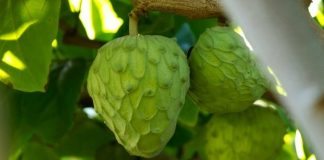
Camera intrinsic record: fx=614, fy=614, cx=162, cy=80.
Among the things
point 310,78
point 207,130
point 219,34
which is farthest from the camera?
point 207,130

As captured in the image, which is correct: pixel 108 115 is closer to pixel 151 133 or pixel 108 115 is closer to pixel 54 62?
pixel 151 133

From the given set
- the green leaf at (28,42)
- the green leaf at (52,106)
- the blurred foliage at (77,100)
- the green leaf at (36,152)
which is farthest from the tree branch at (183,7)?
the green leaf at (36,152)

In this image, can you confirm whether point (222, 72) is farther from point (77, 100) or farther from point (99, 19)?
point (77, 100)

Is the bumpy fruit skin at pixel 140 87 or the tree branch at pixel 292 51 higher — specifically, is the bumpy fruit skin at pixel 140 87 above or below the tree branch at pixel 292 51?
below

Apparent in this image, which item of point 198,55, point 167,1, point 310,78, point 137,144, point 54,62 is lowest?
point 54,62

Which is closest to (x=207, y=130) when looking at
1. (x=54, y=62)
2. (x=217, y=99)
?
(x=217, y=99)

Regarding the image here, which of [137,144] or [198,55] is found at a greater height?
[198,55]

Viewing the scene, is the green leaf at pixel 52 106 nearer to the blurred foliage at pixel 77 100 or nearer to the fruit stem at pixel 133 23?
the blurred foliage at pixel 77 100
